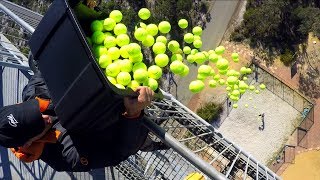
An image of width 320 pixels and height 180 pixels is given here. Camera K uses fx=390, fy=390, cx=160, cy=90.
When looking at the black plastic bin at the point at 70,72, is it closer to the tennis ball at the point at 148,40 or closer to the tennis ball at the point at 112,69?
the tennis ball at the point at 112,69

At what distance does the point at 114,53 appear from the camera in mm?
2660

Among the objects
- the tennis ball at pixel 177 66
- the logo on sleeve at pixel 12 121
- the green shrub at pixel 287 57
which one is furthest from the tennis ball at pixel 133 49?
the green shrub at pixel 287 57

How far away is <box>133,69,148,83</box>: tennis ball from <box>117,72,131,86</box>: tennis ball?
6cm

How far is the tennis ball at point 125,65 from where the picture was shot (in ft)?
8.65

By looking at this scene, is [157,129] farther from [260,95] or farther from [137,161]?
[260,95]

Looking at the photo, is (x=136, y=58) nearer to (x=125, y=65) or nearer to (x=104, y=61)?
(x=125, y=65)

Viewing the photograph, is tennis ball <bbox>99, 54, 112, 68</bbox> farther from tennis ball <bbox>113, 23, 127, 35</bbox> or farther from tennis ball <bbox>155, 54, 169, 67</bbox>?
tennis ball <bbox>155, 54, 169, 67</bbox>

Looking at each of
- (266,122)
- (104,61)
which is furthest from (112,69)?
(266,122)

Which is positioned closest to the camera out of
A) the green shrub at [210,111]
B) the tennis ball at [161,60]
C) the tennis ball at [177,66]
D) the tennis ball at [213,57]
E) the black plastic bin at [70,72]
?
the black plastic bin at [70,72]

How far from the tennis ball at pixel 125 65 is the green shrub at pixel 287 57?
587 centimetres

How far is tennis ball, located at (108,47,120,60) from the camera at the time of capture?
2.66 metres

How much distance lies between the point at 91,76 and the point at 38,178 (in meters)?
3.70

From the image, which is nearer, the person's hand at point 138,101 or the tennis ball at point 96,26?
the person's hand at point 138,101

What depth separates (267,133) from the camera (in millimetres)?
8000
